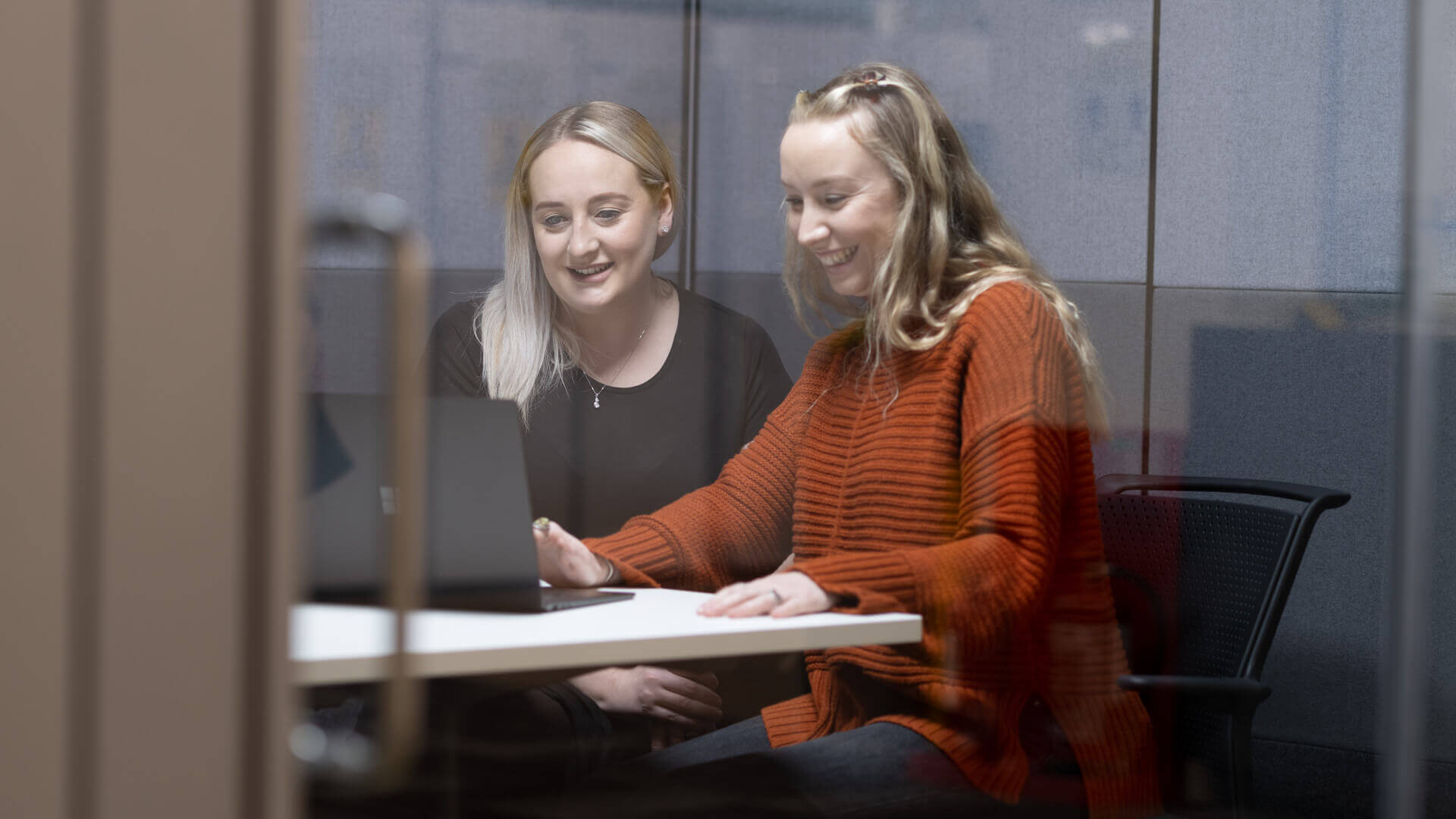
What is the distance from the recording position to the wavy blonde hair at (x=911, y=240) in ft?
5.43

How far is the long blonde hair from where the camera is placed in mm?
1467

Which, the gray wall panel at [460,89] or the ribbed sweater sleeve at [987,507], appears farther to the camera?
the ribbed sweater sleeve at [987,507]

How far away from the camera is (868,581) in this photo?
156cm

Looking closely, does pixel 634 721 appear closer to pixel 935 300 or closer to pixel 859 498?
pixel 859 498

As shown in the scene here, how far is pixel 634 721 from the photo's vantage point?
149 cm

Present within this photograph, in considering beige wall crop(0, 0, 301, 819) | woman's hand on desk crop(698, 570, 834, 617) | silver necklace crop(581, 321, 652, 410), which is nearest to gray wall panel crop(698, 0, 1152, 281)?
silver necklace crop(581, 321, 652, 410)

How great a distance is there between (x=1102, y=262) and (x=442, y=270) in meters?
0.92

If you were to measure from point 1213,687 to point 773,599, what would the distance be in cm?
71

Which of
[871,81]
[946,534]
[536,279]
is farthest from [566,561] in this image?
[871,81]

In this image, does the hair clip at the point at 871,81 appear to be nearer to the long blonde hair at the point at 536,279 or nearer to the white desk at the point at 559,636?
the long blonde hair at the point at 536,279

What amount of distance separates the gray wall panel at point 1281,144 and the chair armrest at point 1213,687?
0.57 meters

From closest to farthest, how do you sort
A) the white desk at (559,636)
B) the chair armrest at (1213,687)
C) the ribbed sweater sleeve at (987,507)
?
the white desk at (559,636) → the ribbed sweater sleeve at (987,507) → the chair armrest at (1213,687)

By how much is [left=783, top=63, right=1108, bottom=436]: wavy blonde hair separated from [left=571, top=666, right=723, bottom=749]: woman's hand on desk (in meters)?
0.49

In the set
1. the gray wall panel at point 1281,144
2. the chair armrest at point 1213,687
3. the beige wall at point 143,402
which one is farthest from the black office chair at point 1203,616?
the beige wall at point 143,402
